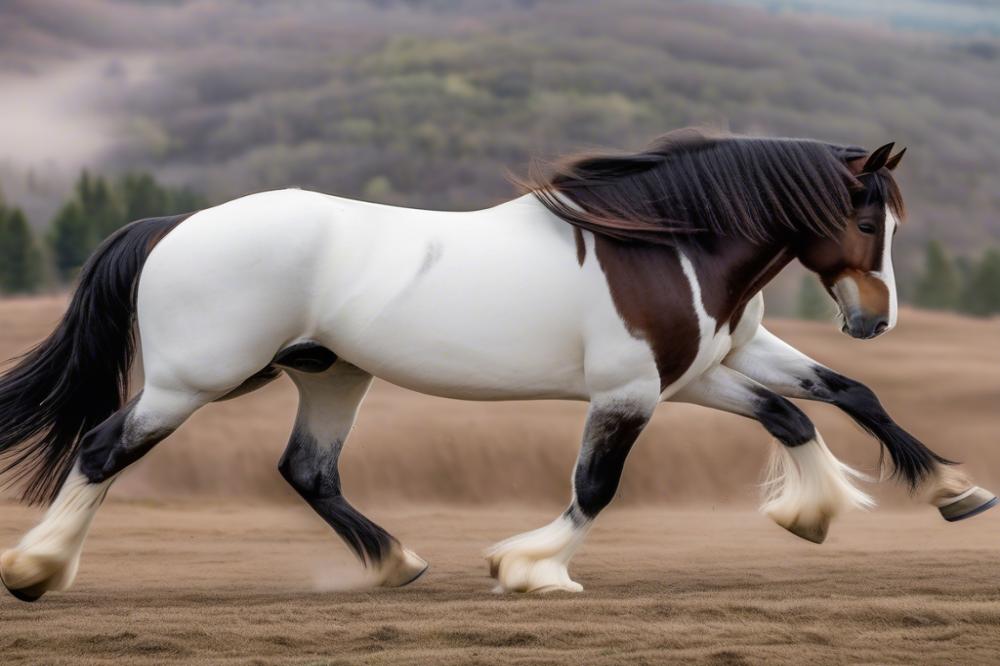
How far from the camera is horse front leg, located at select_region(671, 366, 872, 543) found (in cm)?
490

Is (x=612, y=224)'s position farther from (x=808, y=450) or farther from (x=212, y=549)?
(x=212, y=549)

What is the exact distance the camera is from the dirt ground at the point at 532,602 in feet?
11.3

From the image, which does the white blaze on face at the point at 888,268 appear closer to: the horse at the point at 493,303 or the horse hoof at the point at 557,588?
the horse at the point at 493,303

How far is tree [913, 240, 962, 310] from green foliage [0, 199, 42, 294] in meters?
11.1

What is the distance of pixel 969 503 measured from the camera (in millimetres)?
4766

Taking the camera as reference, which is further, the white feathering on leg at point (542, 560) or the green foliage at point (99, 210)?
the green foliage at point (99, 210)

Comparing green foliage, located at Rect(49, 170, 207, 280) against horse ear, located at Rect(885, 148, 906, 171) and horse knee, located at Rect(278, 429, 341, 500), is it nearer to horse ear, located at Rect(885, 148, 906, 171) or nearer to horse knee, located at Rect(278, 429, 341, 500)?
horse knee, located at Rect(278, 429, 341, 500)

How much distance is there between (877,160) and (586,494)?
165 centimetres

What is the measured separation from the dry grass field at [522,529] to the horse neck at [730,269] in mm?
1062

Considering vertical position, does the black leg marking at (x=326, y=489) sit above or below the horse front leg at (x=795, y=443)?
below

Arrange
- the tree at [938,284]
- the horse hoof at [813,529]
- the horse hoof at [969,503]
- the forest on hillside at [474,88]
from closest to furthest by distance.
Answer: the horse hoof at [969,503], the horse hoof at [813,529], the tree at [938,284], the forest on hillside at [474,88]

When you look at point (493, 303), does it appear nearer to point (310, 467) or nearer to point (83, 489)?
point (310, 467)

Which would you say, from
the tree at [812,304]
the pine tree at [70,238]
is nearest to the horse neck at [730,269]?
the tree at [812,304]

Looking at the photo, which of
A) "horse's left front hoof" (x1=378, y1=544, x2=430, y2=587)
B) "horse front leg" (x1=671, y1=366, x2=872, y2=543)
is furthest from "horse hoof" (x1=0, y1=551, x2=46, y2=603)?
"horse front leg" (x1=671, y1=366, x2=872, y2=543)
